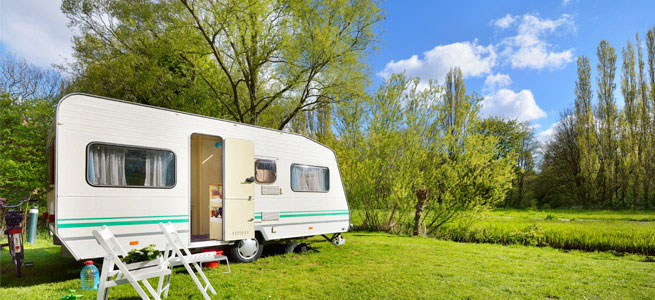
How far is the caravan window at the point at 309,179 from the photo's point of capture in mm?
7027

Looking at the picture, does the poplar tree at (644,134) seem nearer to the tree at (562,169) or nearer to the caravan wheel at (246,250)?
the tree at (562,169)

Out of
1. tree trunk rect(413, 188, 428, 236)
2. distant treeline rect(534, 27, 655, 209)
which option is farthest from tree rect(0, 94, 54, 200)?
distant treeline rect(534, 27, 655, 209)

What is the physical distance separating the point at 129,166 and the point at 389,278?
4.03 meters

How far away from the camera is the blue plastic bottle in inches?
183

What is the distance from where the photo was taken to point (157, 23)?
12.5 m

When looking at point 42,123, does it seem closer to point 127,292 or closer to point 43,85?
point 43,85

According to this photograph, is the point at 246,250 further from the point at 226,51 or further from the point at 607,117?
the point at 607,117

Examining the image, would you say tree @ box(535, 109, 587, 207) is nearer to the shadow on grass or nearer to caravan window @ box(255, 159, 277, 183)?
caravan window @ box(255, 159, 277, 183)

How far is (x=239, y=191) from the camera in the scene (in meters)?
6.04

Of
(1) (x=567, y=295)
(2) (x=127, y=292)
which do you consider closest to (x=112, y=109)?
(2) (x=127, y=292)

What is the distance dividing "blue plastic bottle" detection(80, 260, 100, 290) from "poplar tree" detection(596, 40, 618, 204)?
3042 cm

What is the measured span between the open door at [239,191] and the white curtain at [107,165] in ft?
4.95

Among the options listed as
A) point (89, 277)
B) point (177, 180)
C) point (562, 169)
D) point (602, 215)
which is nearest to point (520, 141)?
point (562, 169)

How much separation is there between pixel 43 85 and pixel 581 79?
116ft
